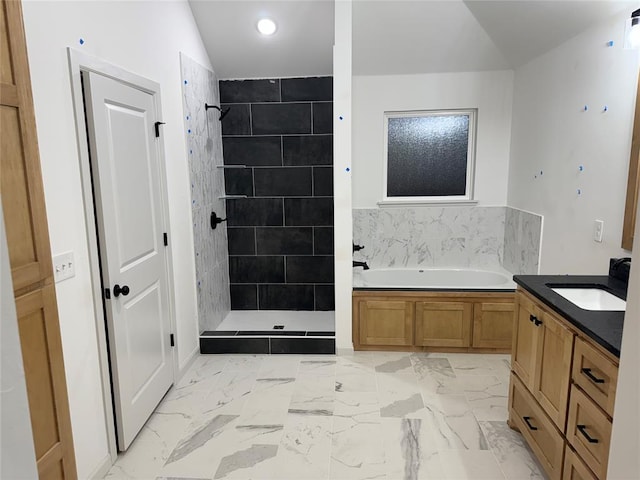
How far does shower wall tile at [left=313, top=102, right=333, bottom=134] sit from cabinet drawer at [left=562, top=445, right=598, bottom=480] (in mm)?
3162

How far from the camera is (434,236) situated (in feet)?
14.1

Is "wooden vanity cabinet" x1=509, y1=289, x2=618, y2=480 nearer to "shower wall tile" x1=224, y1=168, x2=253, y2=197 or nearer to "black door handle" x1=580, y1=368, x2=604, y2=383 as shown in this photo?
"black door handle" x1=580, y1=368, x2=604, y2=383

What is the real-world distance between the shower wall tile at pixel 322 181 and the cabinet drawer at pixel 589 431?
9.32 feet

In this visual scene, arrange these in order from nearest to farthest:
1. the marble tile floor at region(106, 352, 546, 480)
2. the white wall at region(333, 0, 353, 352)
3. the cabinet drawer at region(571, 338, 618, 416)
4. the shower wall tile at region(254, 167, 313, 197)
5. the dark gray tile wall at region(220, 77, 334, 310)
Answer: the cabinet drawer at region(571, 338, 618, 416) → the marble tile floor at region(106, 352, 546, 480) → the white wall at region(333, 0, 353, 352) → the dark gray tile wall at region(220, 77, 334, 310) → the shower wall tile at region(254, 167, 313, 197)

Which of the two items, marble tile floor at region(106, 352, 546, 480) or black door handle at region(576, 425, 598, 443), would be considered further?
marble tile floor at region(106, 352, 546, 480)

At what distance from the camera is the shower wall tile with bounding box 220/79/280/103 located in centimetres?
410

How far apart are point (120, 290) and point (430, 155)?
3.09 metres

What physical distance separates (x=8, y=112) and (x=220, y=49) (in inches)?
107

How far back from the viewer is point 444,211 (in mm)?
4242

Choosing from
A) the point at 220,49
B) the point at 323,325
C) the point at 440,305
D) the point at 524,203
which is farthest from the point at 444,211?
the point at 220,49

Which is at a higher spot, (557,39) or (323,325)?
(557,39)

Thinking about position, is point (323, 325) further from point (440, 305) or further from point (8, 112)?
point (8, 112)

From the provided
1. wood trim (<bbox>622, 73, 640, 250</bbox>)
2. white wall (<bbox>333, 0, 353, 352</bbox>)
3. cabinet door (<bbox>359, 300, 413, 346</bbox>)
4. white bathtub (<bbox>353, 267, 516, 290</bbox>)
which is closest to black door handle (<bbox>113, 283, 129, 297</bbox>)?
white wall (<bbox>333, 0, 353, 352</bbox>)

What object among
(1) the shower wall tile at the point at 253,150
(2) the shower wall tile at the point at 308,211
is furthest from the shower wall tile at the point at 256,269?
(1) the shower wall tile at the point at 253,150
